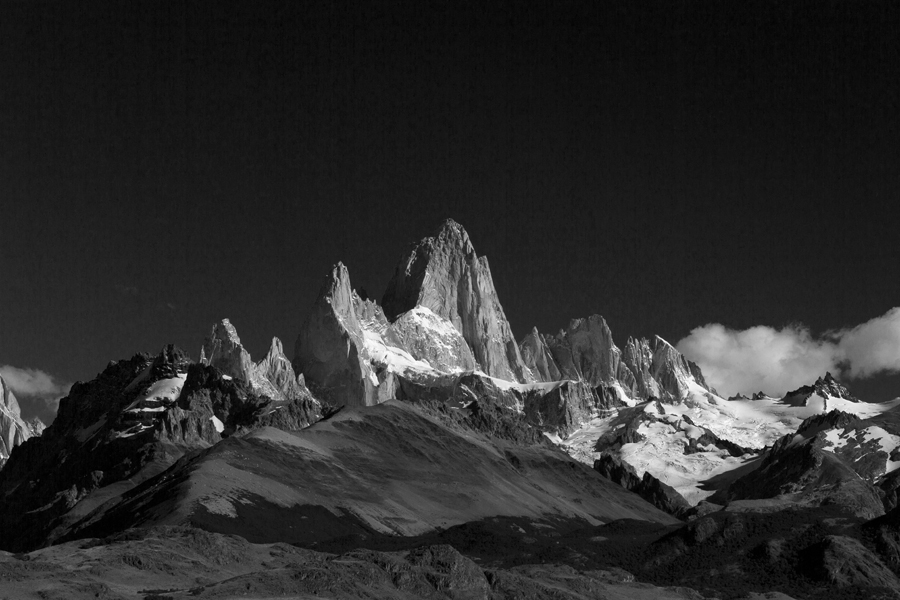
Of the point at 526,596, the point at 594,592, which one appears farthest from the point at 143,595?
the point at 594,592

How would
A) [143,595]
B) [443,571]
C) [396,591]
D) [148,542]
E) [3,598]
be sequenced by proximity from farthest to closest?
[148,542]
[443,571]
[396,591]
[143,595]
[3,598]

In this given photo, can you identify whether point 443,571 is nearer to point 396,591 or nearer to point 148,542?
point 396,591

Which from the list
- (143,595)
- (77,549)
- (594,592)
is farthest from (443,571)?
(77,549)

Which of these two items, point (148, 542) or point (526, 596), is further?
point (148, 542)

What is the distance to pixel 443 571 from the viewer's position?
593 feet

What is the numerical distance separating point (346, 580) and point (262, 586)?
12386 millimetres

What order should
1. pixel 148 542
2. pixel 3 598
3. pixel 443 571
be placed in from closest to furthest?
pixel 3 598
pixel 443 571
pixel 148 542

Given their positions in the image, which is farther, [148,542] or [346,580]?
[148,542]

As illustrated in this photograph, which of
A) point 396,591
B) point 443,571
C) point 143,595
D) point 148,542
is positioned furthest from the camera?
point 148,542

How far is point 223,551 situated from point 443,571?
122ft

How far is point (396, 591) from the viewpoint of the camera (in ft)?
555

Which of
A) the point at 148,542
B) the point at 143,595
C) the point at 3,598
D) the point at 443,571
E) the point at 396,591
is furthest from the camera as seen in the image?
the point at 148,542

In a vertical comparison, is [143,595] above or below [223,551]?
below

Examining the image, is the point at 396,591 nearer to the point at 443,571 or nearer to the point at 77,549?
the point at 443,571
